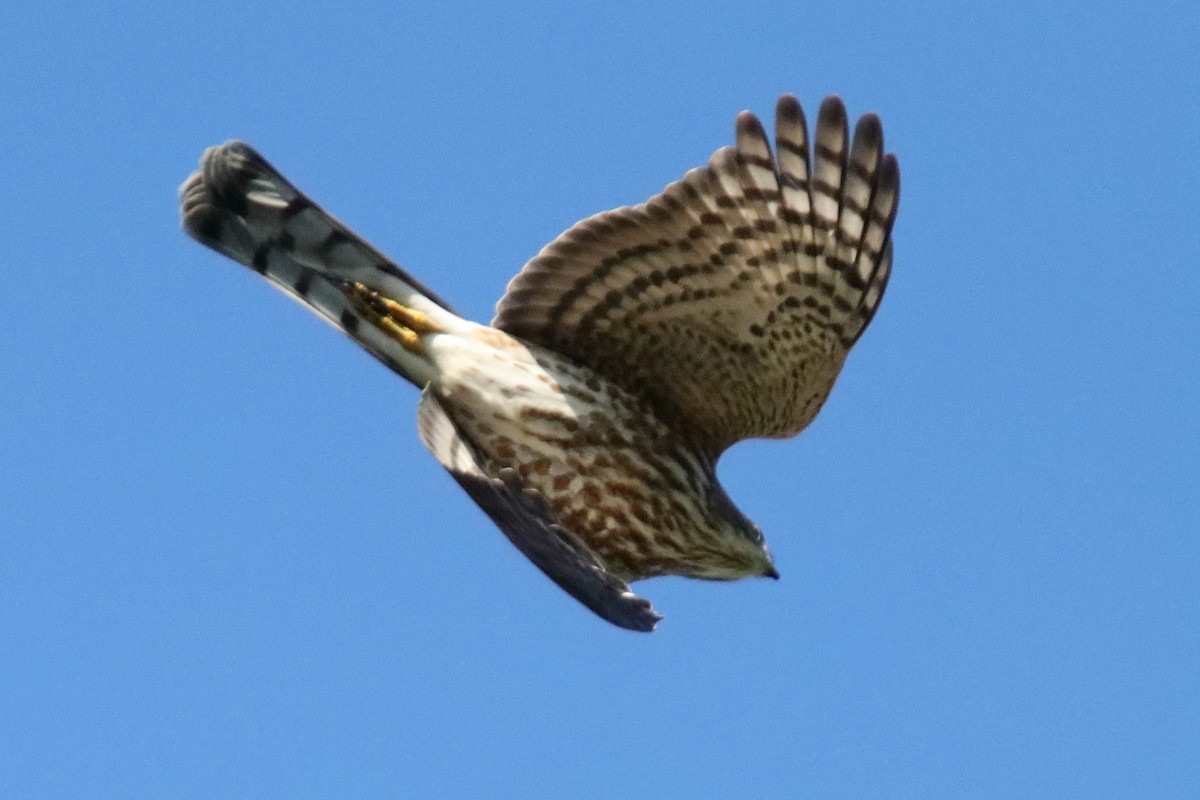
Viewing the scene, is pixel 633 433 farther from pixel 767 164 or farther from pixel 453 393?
pixel 767 164

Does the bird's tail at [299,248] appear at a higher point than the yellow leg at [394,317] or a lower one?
higher

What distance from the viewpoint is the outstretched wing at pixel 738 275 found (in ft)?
22.0

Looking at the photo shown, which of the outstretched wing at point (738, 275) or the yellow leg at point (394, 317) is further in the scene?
the yellow leg at point (394, 317)

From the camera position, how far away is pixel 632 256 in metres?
6.86

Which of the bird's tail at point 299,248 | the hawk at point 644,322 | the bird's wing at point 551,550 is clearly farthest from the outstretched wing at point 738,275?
the bird's wing at point 551,550

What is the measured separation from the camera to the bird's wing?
5.95m

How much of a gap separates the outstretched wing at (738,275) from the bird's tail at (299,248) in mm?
452

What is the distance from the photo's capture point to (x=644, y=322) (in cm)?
704

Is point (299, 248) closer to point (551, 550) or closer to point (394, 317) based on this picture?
point (394, 317)

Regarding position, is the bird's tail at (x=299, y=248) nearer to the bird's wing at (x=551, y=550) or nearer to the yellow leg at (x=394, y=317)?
the yellow leg at (x=394, y=317)

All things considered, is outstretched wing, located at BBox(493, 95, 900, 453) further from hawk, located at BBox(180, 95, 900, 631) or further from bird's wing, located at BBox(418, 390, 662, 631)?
bird's wing, located at BBox(418, 390, 662, 631)

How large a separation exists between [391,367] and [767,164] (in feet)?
5.24

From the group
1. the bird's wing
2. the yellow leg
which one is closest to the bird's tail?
the yellow leg

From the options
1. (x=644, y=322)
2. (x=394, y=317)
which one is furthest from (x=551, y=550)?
(x=394, y=317)
